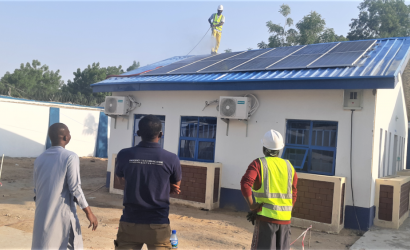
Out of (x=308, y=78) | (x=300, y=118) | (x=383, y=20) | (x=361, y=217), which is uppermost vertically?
(x=383, y=20)

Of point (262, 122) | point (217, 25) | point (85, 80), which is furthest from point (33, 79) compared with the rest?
point (262, 122)

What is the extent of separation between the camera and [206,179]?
8.95m

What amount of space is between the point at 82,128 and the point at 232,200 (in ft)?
47.6

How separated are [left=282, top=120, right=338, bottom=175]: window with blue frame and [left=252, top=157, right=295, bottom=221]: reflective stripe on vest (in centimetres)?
471

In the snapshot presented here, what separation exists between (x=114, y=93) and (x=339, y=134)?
7.20m

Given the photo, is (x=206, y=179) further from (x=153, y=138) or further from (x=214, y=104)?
(x=153, y=138)

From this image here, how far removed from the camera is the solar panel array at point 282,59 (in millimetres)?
8750

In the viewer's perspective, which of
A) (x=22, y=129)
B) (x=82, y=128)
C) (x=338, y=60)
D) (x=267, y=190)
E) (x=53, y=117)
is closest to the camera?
(x=267, y=190)

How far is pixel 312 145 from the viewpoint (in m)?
8.21

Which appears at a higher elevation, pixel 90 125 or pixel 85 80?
pixel 85 80

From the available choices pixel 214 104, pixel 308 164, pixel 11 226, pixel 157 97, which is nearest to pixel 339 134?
pixel 308 164

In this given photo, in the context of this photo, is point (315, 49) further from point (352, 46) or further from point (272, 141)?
point (272, 141)

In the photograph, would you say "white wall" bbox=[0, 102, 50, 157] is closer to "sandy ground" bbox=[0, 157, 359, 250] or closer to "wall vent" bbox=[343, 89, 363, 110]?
"sandy ground" bbox=[0, 157, 359, 250]

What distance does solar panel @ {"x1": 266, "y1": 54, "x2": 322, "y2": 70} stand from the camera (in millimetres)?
8844
